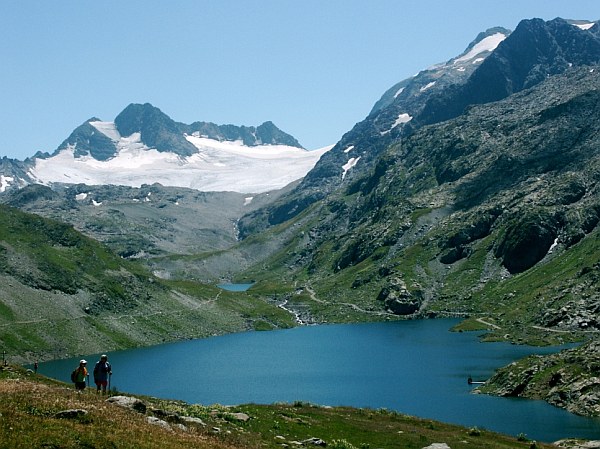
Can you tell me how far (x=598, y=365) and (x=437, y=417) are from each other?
2588 cm

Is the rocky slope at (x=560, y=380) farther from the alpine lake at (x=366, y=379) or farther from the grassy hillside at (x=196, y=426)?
the grassy hillside at (x=196, y=426)

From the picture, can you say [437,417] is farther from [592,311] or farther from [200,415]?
[592,311]

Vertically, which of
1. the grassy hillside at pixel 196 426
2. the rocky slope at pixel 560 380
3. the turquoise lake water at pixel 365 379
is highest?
the grassy hillside at pixel 196 426

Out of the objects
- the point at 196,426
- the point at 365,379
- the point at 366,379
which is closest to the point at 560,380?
the point at 366,379

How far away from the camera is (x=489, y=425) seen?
92.2 metres

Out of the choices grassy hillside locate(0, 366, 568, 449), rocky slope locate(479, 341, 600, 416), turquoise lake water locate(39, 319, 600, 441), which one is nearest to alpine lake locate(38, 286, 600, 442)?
turquoise lake water locate(39, 319, 600, 441)

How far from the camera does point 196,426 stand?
138 ft

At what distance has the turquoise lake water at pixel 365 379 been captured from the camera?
98.6 m

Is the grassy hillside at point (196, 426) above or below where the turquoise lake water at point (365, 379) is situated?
above

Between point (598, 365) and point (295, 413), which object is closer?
point (295, 413)

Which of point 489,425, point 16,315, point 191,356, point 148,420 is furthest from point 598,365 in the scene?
point 16,315

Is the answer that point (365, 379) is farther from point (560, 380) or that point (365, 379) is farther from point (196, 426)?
point (196, 426)

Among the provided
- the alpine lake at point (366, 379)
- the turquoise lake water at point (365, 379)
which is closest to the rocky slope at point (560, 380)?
the alpine lake at point (366, 379)

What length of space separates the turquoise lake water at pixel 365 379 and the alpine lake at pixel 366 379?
0.15m
